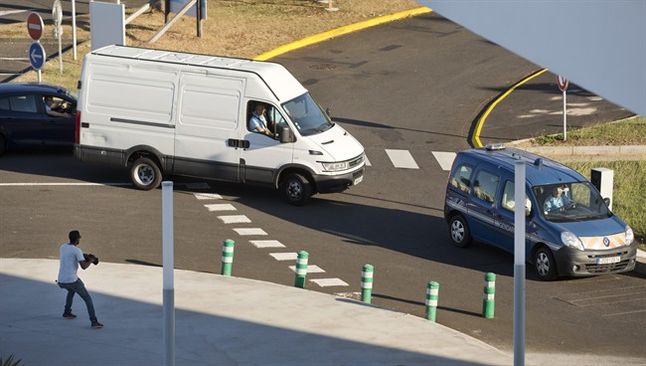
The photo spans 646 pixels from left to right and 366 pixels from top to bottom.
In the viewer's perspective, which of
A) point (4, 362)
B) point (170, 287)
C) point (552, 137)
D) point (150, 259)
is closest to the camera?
point (170, 287)

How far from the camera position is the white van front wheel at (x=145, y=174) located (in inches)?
882

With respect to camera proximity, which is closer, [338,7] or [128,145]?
[128,145]

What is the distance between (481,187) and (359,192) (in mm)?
4075

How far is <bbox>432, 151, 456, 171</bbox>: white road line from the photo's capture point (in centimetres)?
2495

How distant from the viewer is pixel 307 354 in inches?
578

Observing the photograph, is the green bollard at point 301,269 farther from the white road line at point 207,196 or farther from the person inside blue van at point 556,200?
the white road line at point 207,196

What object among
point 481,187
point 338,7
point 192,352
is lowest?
point 192,352

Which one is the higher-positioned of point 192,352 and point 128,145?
point 128,145

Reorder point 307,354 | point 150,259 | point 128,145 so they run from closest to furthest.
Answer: point 307,354 < point 150,259 < point 128,145

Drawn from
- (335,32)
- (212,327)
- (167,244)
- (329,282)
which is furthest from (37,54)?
(167,244)

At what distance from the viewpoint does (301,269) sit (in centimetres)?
1723

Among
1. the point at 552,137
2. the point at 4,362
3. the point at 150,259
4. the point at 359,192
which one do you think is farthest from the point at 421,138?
the point at 4,362

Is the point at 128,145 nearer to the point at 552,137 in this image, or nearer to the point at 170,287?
the point at 552,137

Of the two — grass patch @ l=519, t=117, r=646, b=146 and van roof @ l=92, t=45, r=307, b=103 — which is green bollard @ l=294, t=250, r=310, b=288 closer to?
van roof @ l=92, t=45, r=307, b=103
